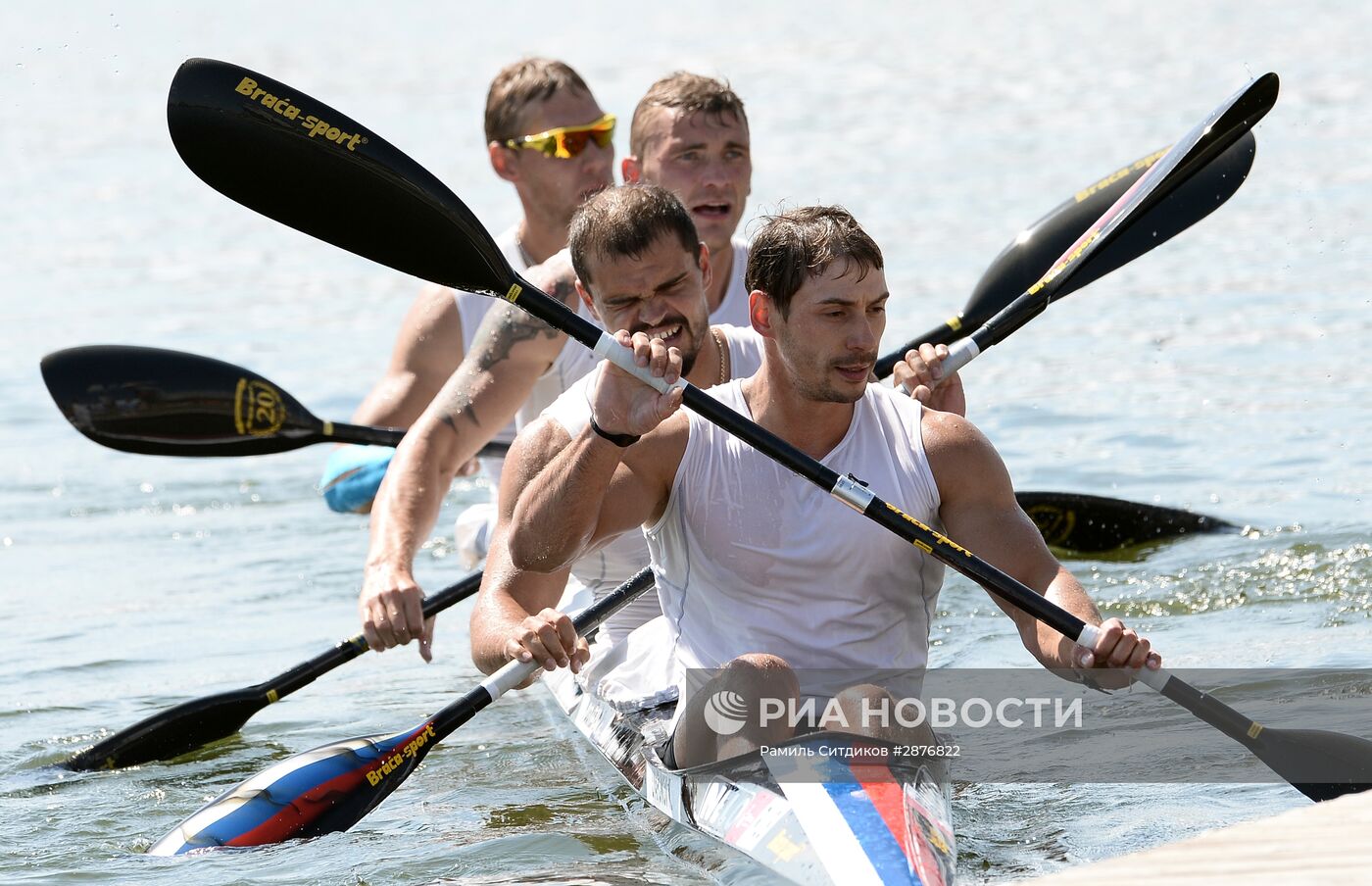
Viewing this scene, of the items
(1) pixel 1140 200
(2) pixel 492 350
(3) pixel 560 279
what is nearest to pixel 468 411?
(2) pixel 492 350

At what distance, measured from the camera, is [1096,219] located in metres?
5.96

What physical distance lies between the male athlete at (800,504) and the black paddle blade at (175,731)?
77.1 inches

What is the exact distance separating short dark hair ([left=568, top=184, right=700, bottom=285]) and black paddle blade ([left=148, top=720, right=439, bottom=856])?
1332 mm

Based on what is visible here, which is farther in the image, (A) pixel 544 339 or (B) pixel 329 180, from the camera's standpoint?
(A) pixel 544 339

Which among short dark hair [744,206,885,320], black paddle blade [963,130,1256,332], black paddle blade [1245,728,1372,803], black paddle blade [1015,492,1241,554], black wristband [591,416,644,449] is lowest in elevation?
black paddle blade [1245,728,1372,803]

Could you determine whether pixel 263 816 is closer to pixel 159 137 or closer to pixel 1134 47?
pixel 159 137

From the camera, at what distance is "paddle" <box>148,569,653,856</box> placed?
4652mm

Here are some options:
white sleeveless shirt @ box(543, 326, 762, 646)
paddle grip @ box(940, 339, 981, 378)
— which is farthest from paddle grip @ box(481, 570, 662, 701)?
paddle grip @ box(940, 339, 981, 378)

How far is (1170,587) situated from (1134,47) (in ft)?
57.8

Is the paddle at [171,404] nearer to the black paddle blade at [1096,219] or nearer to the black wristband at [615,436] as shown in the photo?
the black paddle blade at [1096,219]

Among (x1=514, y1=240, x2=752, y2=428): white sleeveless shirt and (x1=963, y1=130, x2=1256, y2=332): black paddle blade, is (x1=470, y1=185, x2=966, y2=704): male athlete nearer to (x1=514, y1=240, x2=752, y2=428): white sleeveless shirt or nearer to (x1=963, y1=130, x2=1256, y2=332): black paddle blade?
(x1=514, y1=240, x2=752, y2=428): white sleeveless shirt

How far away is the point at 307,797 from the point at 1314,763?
253cm

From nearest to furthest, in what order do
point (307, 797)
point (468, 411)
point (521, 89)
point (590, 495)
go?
1. point (590, 495)
2. point (307, 797)
3. point (468, 411)
4. point (521, 89)

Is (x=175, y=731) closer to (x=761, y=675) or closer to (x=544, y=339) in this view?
(x=544, y=339)
